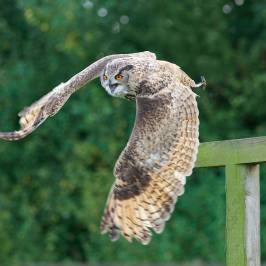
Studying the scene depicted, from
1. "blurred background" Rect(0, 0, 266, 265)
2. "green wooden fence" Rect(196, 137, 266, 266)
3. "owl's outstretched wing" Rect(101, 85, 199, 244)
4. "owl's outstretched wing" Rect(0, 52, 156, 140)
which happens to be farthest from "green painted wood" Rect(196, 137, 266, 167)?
"blurred background" Rect(0, 0, 266, 265)

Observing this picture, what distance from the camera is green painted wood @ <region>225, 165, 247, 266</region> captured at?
3438mm

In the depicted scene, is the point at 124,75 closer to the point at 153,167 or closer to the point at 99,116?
the point at 153,167

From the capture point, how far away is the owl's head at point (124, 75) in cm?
432

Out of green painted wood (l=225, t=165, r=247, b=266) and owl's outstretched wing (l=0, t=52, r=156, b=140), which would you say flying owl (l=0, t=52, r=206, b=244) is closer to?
owl's outstretched wing (l=0, t=52, r=156, b=140)

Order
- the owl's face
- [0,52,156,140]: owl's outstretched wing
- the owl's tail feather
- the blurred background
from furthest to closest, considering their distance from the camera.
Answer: the blurred background < the owl's face < the owl's tail feather < [0,52,156,140]: owl's outstretched wing

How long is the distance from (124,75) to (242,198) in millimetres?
1046

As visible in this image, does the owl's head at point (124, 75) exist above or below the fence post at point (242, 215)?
above

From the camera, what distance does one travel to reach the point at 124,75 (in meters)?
4.32

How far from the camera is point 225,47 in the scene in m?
10.3

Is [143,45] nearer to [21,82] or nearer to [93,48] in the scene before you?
[93,48]

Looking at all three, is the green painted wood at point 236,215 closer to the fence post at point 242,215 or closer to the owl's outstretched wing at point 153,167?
the fence post at point 242,215

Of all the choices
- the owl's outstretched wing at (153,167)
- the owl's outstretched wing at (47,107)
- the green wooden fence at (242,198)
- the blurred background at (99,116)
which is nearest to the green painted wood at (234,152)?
the green wooden fence at (242,198)

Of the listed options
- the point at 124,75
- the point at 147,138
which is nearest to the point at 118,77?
the point at 124,75

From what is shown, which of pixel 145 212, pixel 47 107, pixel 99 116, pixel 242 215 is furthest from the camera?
pixel 99 116
